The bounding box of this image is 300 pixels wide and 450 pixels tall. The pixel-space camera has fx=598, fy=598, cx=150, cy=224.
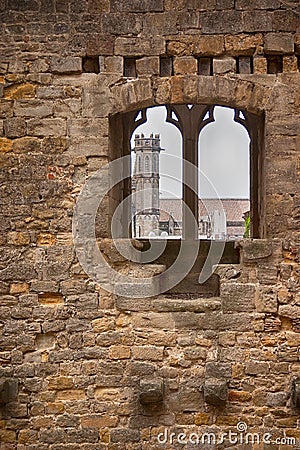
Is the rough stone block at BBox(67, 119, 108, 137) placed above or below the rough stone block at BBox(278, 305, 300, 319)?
above

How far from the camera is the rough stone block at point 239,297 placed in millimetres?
5062

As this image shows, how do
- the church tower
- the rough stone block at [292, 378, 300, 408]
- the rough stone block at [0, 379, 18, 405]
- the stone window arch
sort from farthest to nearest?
1. the church tower
2. the stone window arch
3. the rough stone block at [0, 379, 18, 405]
4. the rough stone block at [292, 378, 300, 408]

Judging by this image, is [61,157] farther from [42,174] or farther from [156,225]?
[156,225]

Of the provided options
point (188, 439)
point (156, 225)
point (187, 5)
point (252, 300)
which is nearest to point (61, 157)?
Answer: point (187, 5)

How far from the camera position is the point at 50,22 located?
515 cm

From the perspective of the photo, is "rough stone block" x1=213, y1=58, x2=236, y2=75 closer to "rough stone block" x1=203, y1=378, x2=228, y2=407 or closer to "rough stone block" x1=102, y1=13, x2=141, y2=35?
"rough stone block" x1=102, y1=13, x2=141, y2=35

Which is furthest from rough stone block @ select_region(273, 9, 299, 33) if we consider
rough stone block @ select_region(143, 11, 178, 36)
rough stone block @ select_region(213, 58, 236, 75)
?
rough stone block @ select_region(143, 11, 178, 36)

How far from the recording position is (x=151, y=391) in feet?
16.1

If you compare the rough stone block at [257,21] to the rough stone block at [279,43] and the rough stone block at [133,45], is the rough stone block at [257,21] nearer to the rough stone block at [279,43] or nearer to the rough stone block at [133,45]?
the rough stone block at [279,43]

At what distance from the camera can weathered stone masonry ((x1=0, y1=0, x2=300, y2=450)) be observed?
5051 millimetres

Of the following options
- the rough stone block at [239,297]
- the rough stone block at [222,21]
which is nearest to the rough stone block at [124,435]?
the rough stone block at [239,297]

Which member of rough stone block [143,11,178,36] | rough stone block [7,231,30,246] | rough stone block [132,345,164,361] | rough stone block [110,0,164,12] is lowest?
rough stone block [132,345,164,361]

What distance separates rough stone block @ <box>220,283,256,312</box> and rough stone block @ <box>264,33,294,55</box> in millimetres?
2020

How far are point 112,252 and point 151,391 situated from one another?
120 cm
